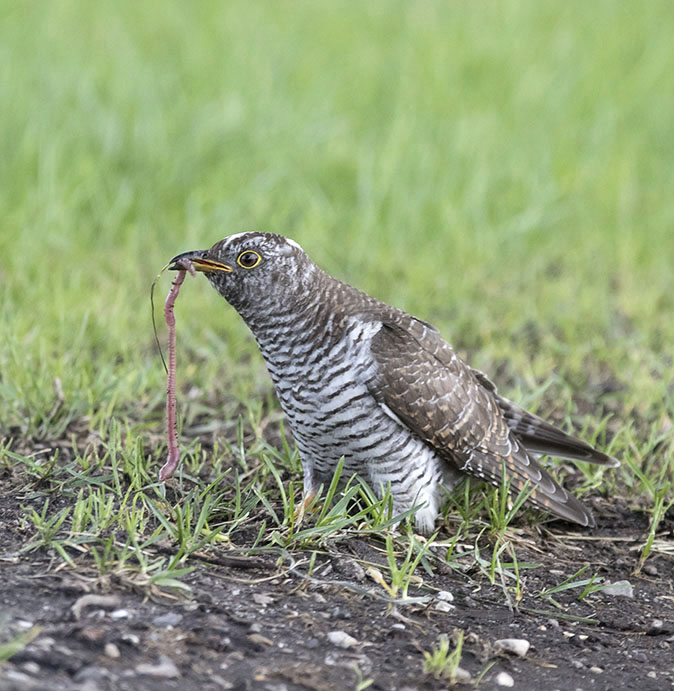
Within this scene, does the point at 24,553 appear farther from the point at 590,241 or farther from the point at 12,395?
the point at 590,241

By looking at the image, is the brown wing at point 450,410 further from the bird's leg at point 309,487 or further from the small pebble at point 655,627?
the small pebble at point 655,627

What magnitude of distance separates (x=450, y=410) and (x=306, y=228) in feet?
10.3

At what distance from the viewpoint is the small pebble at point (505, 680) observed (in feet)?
9.82

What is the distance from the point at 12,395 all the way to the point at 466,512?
1.90m

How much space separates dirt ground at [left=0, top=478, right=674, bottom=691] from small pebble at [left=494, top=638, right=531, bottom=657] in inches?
0.8

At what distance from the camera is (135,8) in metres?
9.93

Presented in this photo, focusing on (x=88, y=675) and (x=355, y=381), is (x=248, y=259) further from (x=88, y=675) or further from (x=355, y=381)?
(x=88, y=675)

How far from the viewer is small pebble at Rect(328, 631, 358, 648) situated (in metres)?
3.01

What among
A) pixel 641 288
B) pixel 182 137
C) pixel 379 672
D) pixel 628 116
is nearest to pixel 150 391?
pixel 379 672

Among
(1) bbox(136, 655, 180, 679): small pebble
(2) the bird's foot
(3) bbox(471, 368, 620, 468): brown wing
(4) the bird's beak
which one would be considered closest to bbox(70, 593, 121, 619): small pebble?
(1) bbox(136, 655, 180, 679): small pebble

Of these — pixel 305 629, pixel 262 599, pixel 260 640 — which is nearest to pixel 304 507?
pixel 262 599

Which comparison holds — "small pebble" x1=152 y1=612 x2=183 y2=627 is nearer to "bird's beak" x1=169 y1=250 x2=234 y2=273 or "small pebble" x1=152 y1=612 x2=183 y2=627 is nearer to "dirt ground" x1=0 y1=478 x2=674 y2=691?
"dirt ground" x1=0 y1=478 x2=674 y2=691

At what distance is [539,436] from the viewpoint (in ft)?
14.2

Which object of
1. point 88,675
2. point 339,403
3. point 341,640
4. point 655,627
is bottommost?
point 88,675
